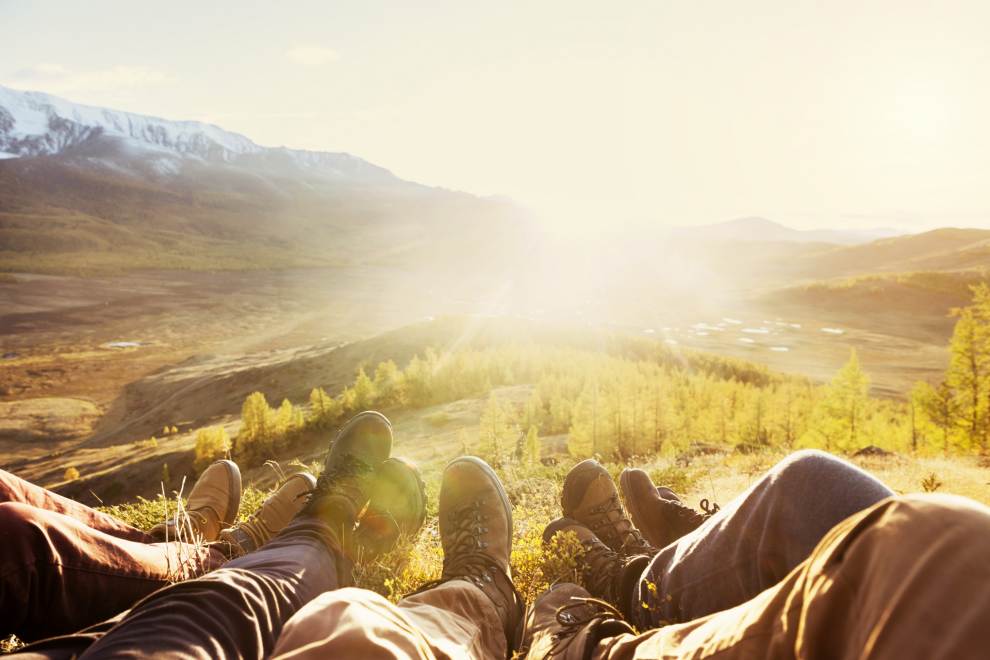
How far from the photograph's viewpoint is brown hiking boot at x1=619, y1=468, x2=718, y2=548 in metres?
2.87

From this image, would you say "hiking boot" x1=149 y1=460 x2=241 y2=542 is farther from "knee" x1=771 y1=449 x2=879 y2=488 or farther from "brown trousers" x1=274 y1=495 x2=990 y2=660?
"knee" x1=771 y1=449 x2=879 y2=488

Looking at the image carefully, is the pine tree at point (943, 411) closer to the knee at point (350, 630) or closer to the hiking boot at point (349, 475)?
the hiking boot at point (349, 475)

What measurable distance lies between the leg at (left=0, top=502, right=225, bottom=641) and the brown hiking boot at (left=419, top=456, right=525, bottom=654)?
1073 mm

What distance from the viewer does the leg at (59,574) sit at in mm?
1482

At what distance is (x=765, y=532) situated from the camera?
4.54 feet

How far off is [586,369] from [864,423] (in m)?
7.09

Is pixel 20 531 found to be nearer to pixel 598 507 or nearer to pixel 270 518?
pixel 270 518

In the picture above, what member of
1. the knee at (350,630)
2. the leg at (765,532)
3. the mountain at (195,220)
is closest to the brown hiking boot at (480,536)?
the leg at (765,532)

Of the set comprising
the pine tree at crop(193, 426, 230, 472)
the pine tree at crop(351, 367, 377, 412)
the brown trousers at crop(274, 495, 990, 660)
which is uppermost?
the brown trousers at crop(274, 495, 990, 660)

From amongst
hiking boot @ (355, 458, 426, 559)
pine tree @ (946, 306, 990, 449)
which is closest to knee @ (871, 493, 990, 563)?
hiking boot @ (355, 458, 426, 559)

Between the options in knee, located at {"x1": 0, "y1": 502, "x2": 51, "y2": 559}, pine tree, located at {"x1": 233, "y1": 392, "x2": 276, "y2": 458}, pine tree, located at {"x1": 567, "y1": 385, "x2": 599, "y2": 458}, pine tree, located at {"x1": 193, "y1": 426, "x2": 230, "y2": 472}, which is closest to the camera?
knee, located at {"x1": 0, "y1": 502, "x2": 51, "y2": 559}

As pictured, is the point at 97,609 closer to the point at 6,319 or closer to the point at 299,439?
the point at 299,439

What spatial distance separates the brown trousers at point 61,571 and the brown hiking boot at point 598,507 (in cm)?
206

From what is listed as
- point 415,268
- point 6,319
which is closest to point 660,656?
point 6,319
